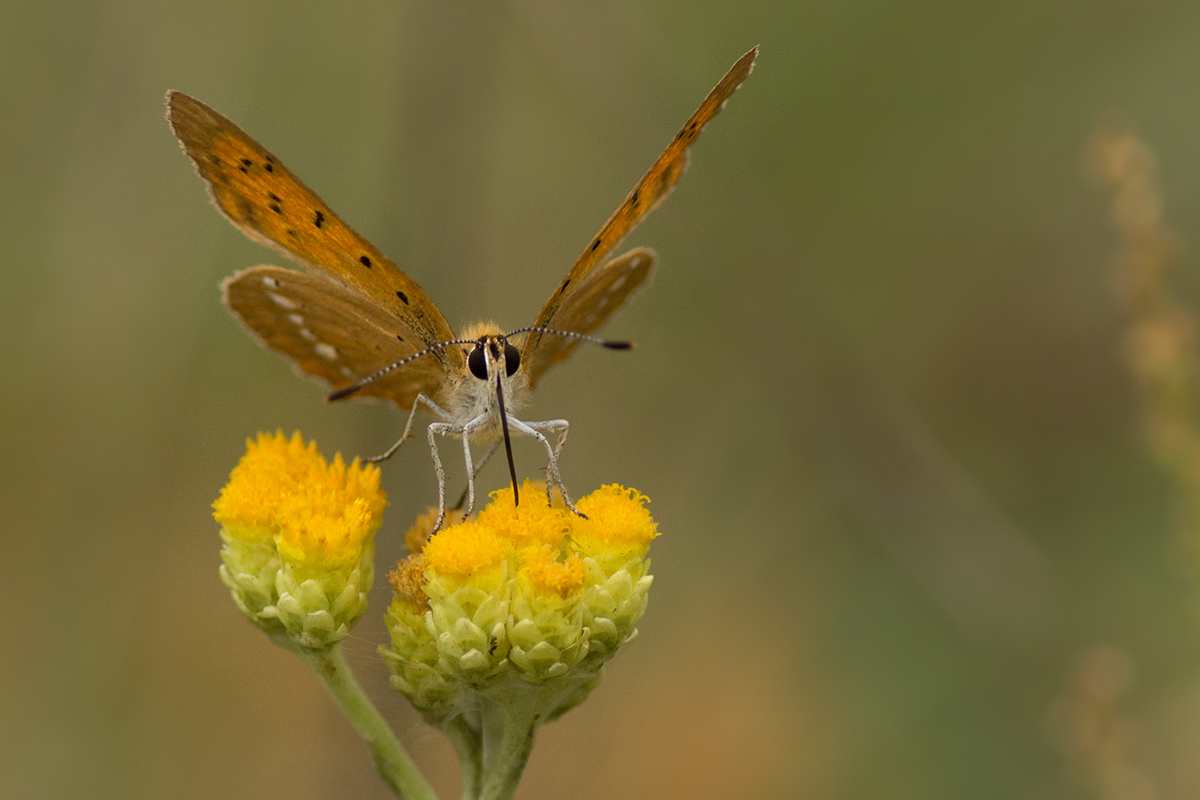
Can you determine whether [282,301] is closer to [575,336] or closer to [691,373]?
[575,336]

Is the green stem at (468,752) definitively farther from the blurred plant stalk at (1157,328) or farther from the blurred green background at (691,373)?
the blurred plant stalk at (1157,328)

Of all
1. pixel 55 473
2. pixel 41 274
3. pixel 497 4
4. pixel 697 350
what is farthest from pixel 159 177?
pixel 697 350

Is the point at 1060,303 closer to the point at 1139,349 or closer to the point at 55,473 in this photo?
the point at 1139,349

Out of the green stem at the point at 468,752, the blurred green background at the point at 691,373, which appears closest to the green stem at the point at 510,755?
the green stem at the point at 468,752

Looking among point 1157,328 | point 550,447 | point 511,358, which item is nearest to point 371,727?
point 550,447

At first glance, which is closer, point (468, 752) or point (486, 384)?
point (468, 752)

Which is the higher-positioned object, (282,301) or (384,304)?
(384,304)

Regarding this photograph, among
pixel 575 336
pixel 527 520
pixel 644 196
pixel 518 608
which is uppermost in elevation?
pixel 644 196
